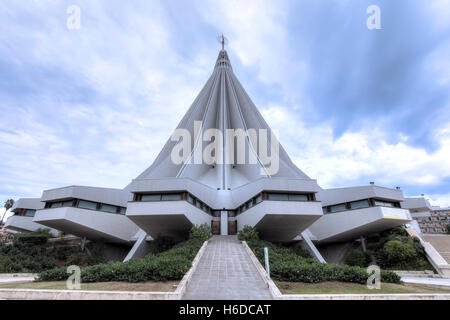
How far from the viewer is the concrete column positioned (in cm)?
1952

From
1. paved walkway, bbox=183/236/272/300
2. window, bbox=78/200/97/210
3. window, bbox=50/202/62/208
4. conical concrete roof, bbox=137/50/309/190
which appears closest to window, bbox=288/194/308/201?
conical concrete roof, bbox=137/50/309/190

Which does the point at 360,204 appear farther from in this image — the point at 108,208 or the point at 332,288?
the point at 108,208

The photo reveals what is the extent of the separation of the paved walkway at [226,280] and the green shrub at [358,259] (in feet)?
35.8

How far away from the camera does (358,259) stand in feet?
55.0

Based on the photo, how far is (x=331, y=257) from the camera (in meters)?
20.3

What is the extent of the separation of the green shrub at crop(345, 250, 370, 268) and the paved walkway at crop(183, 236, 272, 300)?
10906 mm

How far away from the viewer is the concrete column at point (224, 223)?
1952 cm

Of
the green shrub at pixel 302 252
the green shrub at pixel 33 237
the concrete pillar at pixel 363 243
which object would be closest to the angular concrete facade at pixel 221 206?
the concrete pillar at pixel 363 243

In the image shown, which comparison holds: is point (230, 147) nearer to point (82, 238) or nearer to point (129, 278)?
point (82, 238)

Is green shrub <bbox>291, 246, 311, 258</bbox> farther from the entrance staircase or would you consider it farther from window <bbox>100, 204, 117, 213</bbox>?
window <bbox>100, 204, 117, 213</bbox>

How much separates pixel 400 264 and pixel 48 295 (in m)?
19.5

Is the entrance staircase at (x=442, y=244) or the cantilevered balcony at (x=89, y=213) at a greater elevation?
the cantilevered balcony at (x=89, y=213)

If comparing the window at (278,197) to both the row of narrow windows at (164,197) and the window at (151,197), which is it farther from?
the window at (151,197)

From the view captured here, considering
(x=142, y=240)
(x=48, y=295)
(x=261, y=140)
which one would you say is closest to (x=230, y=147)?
(x=261, y=140)
